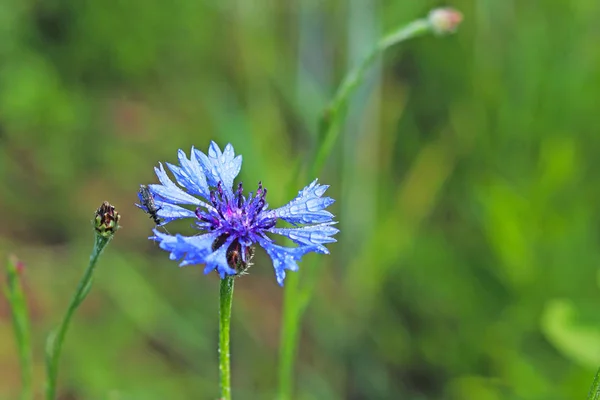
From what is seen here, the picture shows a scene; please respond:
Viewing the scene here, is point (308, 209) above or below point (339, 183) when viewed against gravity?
below

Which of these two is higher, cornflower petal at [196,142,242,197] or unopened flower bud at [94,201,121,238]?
cornflower petal at [196,142,242,197]

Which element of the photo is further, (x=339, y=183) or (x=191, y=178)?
(x=339, y=183)

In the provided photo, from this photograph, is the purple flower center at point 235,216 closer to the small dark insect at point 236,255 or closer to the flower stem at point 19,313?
the small dark insect at point 236,255

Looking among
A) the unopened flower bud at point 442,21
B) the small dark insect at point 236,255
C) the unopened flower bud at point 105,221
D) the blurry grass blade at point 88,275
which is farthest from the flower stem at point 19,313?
the unopened flower bud at point 442,21

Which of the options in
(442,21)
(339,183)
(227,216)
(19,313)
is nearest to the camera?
(227,216)

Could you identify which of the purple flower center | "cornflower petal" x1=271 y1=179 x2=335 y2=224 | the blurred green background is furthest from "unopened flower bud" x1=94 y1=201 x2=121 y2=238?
the blurred green background

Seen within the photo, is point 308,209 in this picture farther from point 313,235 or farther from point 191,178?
point 191,178

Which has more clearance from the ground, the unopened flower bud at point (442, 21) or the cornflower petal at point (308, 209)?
the unopened flower bud at point (442, 21)

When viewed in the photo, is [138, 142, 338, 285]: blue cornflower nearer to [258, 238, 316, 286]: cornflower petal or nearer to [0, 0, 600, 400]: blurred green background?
[258, 238, 316, 286]: cornflower petal

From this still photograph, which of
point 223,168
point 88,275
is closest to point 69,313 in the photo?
point 88,275
